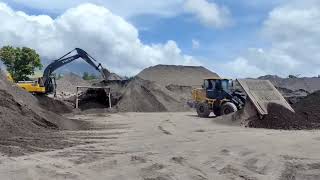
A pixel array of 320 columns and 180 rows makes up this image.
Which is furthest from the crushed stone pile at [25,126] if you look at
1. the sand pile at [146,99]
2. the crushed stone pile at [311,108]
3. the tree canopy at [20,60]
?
the tree canopy at [20,60]

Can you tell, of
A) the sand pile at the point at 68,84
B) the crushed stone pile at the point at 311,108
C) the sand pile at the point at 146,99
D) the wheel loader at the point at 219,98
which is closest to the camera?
the crushed stone pile at the point at 311,108

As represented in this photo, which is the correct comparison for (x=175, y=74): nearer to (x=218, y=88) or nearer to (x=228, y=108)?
(x=218, y=88)

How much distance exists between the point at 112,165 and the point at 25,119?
765 centimetres

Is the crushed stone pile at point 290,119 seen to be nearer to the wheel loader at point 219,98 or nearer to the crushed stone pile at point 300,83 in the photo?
the wheel loader at point 219,98

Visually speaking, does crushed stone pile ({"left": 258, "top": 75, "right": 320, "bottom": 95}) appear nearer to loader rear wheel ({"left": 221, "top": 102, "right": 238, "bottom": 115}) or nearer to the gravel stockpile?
the gravel stockpile

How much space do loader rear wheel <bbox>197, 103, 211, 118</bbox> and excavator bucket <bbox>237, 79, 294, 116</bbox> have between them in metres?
4.18

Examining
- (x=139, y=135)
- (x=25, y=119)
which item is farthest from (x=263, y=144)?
(x=25, y=119)

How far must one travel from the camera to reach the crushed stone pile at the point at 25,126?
524 inches

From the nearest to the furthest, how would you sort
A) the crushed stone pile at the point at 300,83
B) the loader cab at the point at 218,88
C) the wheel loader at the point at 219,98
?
the wheel loader at the point at 219,98 < the loader cab at the point at 218,88 < the crushed stone pile at the point at 300,83

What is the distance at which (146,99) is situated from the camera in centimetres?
3953

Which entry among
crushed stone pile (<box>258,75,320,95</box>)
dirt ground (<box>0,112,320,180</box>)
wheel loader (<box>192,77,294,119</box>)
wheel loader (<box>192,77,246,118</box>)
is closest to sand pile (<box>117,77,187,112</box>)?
wheel loader (<box>192,77,294,119</box>)

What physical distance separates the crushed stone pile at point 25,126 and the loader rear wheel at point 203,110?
8.93m

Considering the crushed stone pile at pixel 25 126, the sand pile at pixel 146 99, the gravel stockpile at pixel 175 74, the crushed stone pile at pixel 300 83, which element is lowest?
the crushed stone pile at pixel 25 126

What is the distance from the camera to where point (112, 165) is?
34.5 feet
